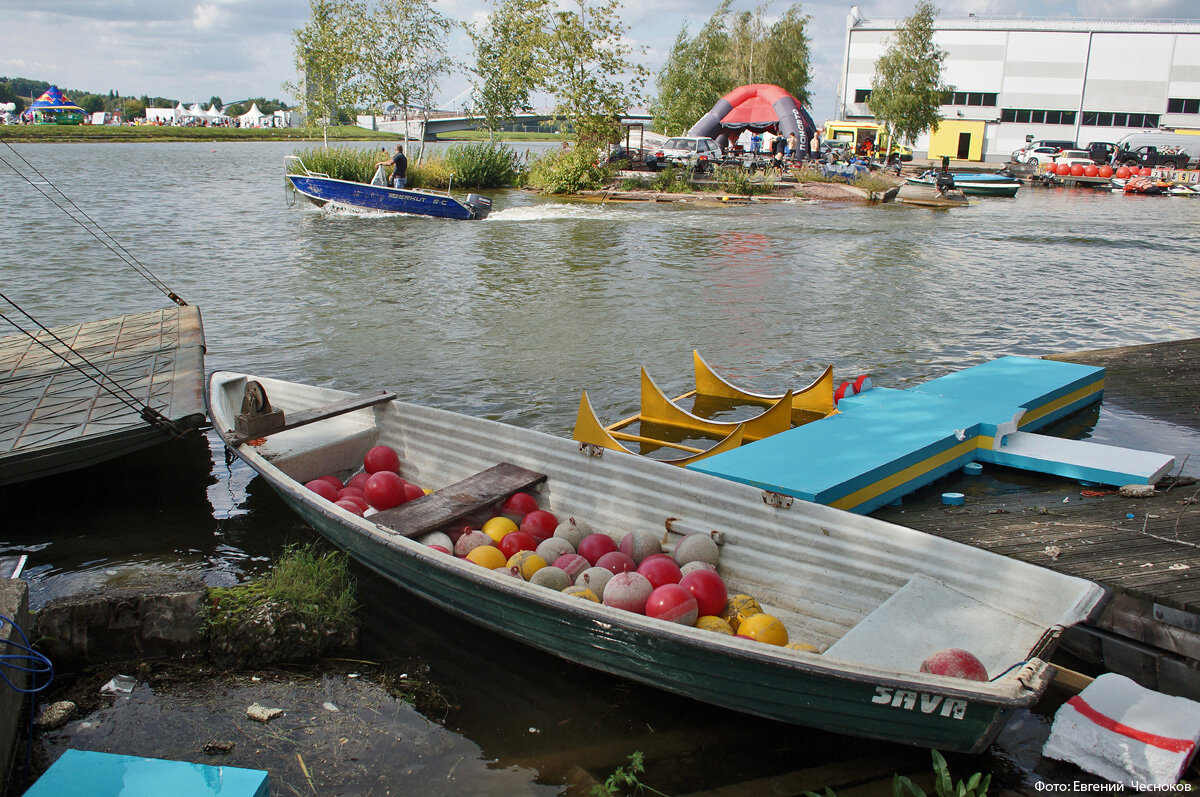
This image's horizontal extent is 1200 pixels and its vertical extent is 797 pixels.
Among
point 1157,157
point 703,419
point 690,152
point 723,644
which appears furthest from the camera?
point 1157,157

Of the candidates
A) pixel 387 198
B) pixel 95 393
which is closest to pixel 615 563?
pixel 95 393

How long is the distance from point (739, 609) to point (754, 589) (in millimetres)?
333

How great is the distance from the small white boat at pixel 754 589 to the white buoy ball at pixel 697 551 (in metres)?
0.13

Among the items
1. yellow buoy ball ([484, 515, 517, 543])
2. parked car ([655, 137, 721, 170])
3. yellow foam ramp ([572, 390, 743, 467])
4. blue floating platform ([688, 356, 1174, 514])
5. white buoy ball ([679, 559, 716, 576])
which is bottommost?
yellow buoy ball ([484, 515, 517, 543])

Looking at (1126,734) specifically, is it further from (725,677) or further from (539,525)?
(539,525)

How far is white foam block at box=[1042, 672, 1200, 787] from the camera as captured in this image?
3.91 meters

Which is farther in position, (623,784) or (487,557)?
(487,557)

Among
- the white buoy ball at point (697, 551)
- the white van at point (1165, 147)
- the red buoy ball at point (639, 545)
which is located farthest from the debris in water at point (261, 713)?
the white van at point (1165, 147)

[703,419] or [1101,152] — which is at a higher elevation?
[1101,152]

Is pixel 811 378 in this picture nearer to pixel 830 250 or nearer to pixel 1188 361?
pixel 1188 361

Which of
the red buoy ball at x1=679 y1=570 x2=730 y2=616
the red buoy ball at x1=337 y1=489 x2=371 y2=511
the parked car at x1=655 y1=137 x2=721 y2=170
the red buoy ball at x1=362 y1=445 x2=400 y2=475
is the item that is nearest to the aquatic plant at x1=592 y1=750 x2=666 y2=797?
the red buoy ball at x1=679 y1=570 x2=730 y2=616

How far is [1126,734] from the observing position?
4051 mm

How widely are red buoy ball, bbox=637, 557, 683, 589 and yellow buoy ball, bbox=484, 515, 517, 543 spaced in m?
1.15

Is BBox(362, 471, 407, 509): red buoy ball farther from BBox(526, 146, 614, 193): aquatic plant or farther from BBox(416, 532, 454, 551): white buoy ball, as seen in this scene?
BBox(526, 146, 614, 193): aquatic plant
